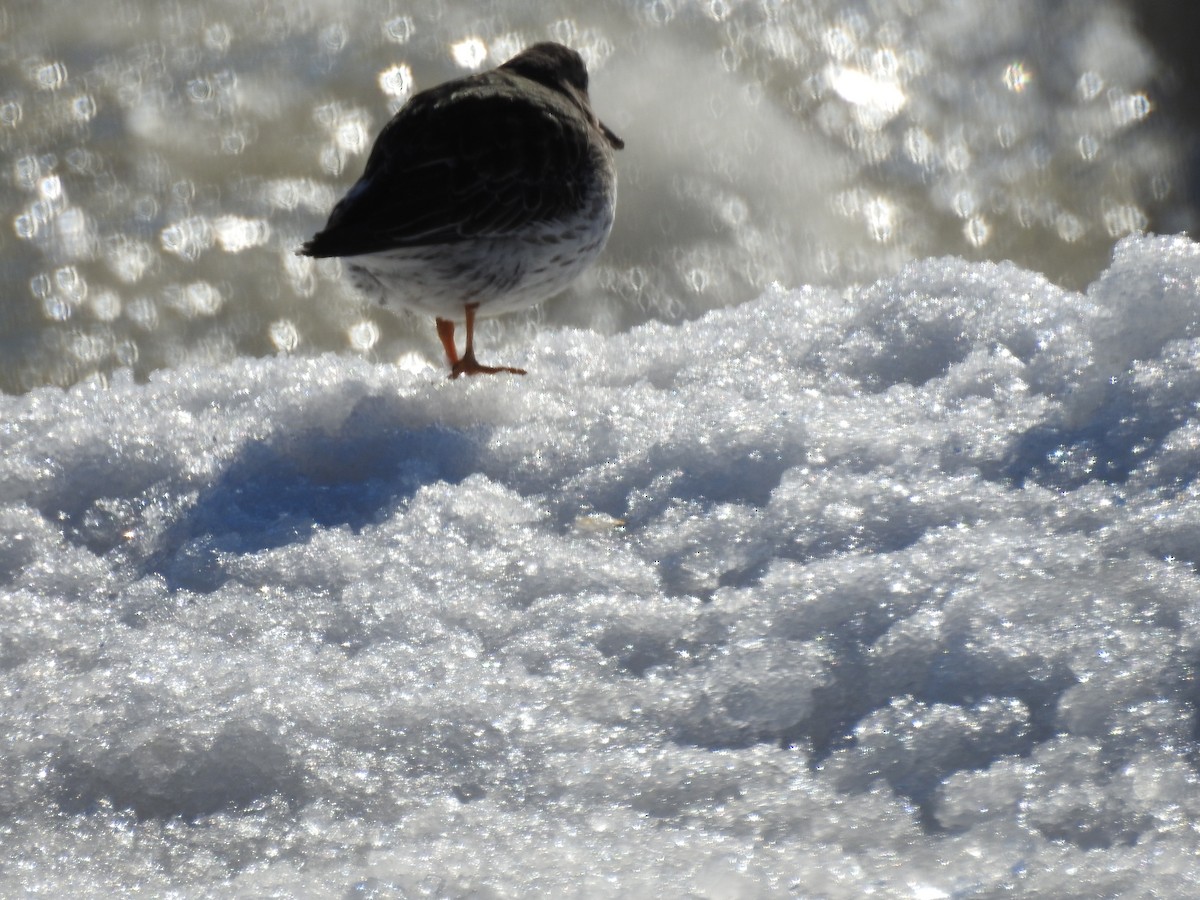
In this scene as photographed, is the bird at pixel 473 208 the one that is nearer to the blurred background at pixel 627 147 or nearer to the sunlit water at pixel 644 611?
the sunlit water at pixel 644 611

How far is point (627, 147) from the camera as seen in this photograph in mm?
7336

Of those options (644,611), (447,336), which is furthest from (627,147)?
(644,611)

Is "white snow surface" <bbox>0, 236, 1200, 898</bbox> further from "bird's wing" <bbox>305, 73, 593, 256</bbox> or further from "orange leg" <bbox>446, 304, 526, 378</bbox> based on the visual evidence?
"bird's wing" <bbox>305, 73, 593, 256</bbox>

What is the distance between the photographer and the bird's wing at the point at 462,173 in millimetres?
4051

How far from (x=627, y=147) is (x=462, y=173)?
3.27 meters

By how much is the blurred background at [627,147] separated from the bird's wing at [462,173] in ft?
6.05

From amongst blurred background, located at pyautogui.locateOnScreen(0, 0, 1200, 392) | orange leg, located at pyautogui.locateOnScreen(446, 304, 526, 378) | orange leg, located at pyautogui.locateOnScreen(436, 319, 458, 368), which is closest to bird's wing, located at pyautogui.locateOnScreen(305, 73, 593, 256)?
orange leg, located at pyautogui.locateOnScreen(446, 304, 526, 378)

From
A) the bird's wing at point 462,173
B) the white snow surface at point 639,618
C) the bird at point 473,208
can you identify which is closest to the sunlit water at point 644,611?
the white snow surface at point 639,618

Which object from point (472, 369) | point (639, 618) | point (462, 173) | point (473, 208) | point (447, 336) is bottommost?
point (639, 618)

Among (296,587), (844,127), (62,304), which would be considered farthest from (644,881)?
(844,127)

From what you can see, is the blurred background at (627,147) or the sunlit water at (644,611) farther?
the blurred background at (627,147)

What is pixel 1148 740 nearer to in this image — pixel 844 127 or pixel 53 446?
pixel 53 446

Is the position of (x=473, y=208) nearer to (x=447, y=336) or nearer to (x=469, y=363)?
(x=469, y=363)

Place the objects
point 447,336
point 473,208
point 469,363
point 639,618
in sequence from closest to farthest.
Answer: point 639,618 < point 473,208 < point 469,363 < point 447,336
